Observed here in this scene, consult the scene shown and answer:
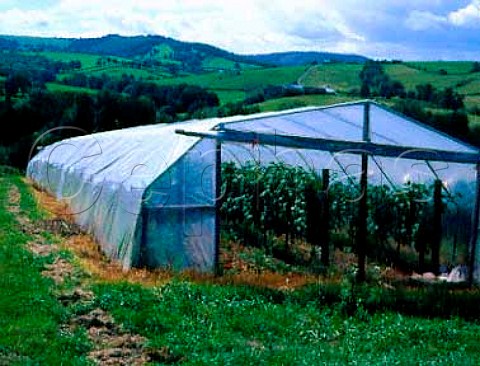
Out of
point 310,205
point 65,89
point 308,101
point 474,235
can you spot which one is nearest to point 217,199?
point 310,205

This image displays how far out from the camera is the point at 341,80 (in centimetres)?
5734

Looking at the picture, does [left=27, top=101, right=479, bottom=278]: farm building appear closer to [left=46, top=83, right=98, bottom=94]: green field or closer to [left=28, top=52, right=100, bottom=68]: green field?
[left=46, top=83, right=98, bottom=94]: green field

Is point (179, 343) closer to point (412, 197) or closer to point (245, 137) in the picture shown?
point (245, 137)

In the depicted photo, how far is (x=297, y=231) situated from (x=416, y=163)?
2889 millimetres

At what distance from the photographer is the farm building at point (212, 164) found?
1354 centimetres

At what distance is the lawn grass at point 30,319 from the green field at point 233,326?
1cm

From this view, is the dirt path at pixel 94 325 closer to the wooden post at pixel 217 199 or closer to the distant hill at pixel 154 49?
the wooden post at pixel 217 199

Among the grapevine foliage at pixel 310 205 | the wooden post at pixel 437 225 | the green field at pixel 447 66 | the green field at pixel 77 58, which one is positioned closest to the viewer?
the wooden post at pixel 437 225

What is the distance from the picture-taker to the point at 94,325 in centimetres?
947

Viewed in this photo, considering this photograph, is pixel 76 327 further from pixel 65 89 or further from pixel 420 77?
pixel 65 89

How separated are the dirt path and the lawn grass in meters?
0.15

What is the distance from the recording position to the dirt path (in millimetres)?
8266

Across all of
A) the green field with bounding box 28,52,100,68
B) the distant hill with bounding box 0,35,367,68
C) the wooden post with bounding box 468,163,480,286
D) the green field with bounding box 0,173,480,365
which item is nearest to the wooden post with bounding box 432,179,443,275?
the wooden post with bounding box 468,163,480,286

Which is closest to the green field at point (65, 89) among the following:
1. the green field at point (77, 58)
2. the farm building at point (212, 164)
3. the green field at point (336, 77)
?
the green field at point (77, 58)
